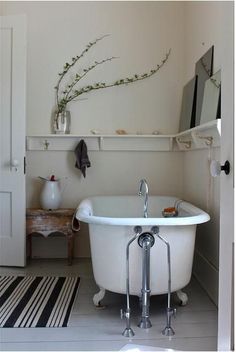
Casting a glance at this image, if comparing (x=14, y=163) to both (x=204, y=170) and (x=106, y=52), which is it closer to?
(x=106, y=52)

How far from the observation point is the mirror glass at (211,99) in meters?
2.31

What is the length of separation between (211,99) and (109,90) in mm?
1318

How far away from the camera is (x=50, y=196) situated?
323cm

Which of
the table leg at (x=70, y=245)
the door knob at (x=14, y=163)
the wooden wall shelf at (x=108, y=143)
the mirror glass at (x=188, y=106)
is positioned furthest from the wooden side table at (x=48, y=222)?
the mirror glass at (x=188, y=106)

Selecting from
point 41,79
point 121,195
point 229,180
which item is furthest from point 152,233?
point 41,79

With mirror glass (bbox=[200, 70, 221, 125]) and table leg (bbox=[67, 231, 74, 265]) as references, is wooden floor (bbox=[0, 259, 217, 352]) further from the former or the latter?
mirror glass (bbox=[200, 70, 221, 125])

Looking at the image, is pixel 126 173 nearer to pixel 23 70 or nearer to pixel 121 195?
pixel 121 195

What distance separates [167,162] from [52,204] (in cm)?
126

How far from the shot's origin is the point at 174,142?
136 inches

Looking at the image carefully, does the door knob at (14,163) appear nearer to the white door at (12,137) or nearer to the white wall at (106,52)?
the white door at (12,137)

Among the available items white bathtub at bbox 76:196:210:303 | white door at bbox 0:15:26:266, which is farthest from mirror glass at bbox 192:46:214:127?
white door at bbox 0:15:26:266

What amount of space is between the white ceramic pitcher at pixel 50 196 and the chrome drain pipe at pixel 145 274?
147 cm

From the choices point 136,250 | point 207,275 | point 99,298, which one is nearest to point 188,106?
point 207,275

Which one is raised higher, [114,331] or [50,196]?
[50,196]
